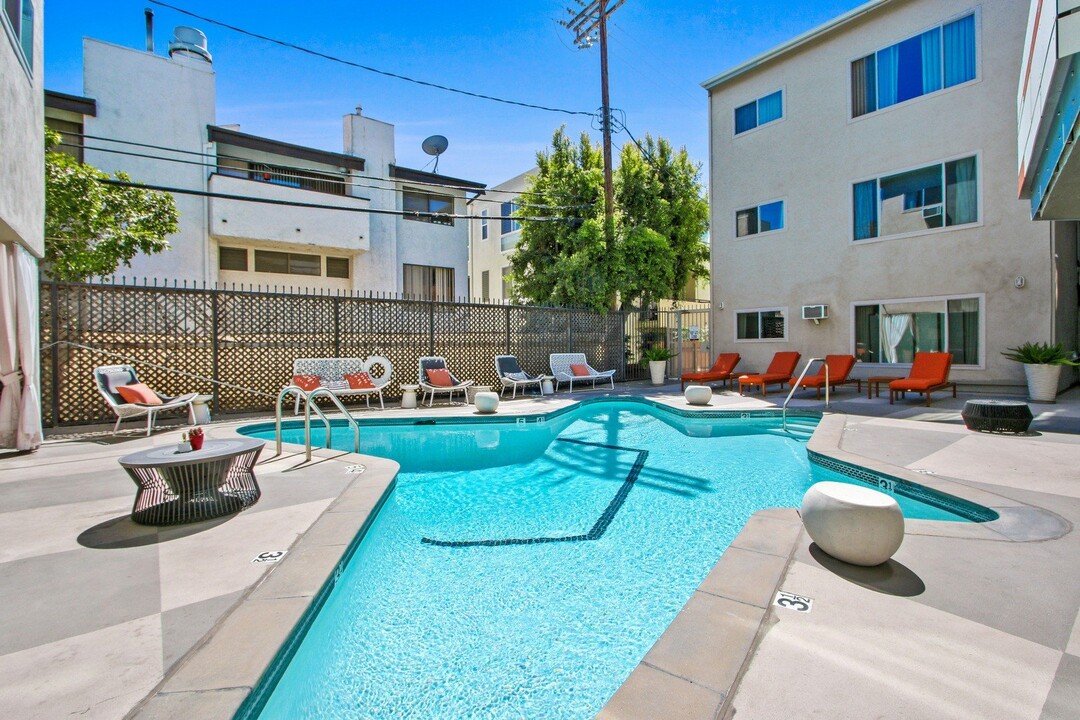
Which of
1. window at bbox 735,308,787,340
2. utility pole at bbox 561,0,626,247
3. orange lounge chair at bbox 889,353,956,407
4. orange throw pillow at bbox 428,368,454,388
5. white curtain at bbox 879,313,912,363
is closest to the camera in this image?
orange lounge chair at bbox 889,353,956,407

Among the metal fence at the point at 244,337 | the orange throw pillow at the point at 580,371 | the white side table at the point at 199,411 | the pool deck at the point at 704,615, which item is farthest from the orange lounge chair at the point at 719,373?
the white side table at the point at 199,411

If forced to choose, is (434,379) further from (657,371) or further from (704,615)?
(704,615)

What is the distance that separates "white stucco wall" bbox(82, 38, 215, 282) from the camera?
44.5 ft

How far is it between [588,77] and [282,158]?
9.93 m

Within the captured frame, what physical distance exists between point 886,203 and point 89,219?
1652 cm

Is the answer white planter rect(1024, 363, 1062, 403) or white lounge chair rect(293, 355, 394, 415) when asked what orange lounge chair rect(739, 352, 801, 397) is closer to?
white planter rect(1024, 363, 1062, 403)

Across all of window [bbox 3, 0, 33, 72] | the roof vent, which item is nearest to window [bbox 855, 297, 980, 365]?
window [bbox 3, 0, 33, 72]

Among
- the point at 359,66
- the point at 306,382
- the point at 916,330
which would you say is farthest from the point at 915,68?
the point at 306,382

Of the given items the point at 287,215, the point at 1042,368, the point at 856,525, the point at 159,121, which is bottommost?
the point at 856,525

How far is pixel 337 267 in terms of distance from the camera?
1739 cm

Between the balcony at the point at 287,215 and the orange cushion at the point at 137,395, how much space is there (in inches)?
328

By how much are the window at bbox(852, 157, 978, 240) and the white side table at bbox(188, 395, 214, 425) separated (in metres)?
13.6

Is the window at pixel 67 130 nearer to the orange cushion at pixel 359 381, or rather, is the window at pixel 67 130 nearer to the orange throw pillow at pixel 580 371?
the orange cushion at pixel 359 381

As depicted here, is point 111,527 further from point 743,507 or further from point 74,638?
point 743,507
